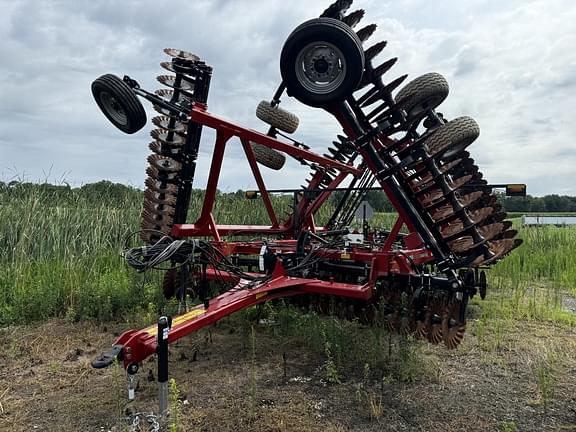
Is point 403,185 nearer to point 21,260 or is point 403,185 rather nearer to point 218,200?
point 21,260

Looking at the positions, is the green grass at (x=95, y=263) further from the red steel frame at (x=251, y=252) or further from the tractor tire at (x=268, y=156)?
the tractor tire at (x=268, y=156)

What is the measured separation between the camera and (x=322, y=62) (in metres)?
4.53

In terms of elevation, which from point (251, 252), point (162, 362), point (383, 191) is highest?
point (383, 191)

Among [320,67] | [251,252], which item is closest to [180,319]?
[251,252]

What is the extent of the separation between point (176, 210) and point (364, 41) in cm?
282

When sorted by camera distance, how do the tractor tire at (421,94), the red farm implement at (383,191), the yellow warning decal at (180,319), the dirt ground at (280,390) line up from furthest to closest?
1. the tractor tire at (421,94)
2. the red farm implement at (383,191)
3. the yellow warning decal at (180,319)
4. the dirt ground at (280,390)

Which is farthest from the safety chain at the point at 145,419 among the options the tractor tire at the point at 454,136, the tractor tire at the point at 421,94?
the tractor tire at the point at 421,94

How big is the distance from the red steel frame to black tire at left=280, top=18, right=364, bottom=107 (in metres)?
0.41

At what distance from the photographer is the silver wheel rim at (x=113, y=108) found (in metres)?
5.30

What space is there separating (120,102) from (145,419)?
3.16 metres

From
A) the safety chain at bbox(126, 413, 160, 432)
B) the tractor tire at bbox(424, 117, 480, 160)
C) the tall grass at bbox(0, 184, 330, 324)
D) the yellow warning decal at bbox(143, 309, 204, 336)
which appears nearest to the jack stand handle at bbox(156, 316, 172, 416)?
the safety chain at bbox(126, 413, 160, 432)

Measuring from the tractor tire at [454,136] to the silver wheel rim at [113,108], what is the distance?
3121 mm

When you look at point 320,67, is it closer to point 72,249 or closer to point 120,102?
point 120,102

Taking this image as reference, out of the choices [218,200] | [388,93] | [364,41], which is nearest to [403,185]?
[388,93]
